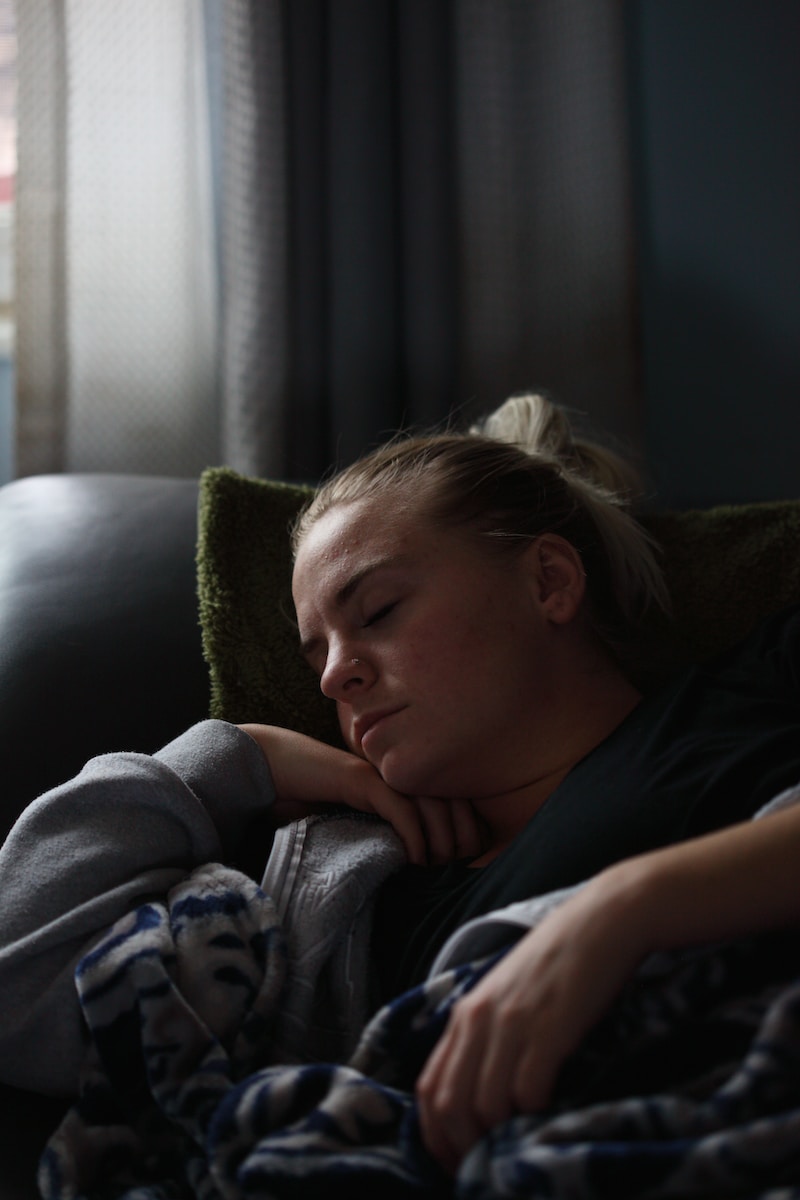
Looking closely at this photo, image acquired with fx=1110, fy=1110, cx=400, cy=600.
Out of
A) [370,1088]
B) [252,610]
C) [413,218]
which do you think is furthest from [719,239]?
[370,1088]

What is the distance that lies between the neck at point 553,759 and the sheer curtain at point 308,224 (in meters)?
0.77

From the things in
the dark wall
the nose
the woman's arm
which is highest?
the dark wall

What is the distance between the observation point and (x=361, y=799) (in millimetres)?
897

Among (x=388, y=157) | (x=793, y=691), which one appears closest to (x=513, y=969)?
(x=793, y=691)

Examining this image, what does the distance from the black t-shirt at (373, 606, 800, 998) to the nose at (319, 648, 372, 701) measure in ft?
0.48

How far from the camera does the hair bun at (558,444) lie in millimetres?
1140

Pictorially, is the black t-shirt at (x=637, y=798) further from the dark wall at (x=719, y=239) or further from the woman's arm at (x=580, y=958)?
the dark wall at (x=719, y=239)

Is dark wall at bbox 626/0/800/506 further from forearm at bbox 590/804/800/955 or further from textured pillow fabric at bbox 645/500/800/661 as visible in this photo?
forearm at bbox 590/804/800/955

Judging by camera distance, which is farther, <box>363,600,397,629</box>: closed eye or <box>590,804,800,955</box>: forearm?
<box>363,600,397,629</box>: closed eye

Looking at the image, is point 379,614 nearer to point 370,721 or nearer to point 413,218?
point 370,721

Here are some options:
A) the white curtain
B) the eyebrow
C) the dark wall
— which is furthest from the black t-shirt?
the white curtain

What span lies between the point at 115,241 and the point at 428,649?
40.5 inches

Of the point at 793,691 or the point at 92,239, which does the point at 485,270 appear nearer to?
the point at 92,239

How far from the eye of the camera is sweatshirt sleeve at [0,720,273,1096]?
72 centimetres
